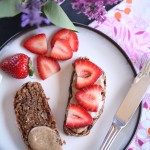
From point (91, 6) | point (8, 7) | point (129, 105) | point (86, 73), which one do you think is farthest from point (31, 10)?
point (129, 105)

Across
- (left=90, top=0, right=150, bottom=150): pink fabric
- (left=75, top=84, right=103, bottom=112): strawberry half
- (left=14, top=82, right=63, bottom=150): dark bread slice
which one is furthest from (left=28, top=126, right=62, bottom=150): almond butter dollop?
(left=90, top=0, right=150, bottom=150): pink fabric

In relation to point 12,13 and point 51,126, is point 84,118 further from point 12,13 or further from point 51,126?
point 12,13

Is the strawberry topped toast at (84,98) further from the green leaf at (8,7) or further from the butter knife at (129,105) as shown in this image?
the green leaf at (8,7)

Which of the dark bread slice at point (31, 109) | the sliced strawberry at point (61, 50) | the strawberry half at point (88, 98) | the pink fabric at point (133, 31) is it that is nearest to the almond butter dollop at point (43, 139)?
the dark bread slice at point (31, 109)

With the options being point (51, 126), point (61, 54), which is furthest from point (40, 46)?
→ point (51, 126)

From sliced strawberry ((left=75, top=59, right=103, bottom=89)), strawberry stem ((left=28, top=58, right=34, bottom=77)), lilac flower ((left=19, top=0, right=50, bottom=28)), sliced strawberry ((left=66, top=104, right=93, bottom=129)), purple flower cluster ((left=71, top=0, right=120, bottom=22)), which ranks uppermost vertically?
lilac flower ((left=19, top=0, right=50, bottom=28))

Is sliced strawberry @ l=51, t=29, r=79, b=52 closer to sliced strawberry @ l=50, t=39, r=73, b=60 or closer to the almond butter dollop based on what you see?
sliced strawberry @ l=50, t=39, r=73, b=60
